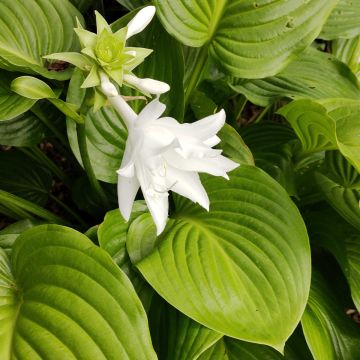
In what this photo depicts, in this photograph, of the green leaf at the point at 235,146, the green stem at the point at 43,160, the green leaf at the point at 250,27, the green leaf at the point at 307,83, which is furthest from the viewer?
the green stem at the point at 43,160

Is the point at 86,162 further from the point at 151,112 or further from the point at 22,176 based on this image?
the point at 22,176

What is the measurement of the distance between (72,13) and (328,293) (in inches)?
36.9

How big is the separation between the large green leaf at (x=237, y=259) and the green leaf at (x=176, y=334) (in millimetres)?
92

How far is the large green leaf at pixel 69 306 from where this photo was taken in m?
0.85

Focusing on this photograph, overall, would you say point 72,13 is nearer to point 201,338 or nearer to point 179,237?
point 179,237

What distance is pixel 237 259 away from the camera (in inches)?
41.7

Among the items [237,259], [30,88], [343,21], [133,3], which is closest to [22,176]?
[133,3]

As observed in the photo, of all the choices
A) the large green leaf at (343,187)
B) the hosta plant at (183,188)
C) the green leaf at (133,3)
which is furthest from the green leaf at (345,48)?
the green leaf at (133,3)

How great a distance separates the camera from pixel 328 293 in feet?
4.42

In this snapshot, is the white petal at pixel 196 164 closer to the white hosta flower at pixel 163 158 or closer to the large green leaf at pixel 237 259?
the white hosta flower at pixel 163 158

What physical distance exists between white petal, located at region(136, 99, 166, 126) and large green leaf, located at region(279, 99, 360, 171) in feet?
1.31

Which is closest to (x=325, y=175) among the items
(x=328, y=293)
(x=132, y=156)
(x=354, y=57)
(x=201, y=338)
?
(x=328, y=293)

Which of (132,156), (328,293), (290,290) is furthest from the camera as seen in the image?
(328,293)

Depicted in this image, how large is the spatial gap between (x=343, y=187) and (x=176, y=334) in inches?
21.2
